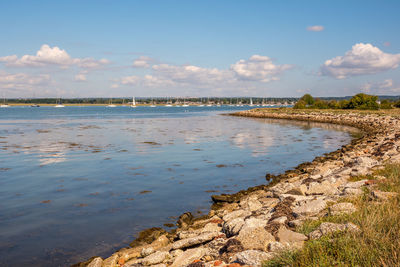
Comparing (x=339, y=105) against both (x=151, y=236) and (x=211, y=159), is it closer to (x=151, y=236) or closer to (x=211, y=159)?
(x=211, y=159)

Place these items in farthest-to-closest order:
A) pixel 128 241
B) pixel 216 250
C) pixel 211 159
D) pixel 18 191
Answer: pixel 211 159, pixel 18 191, pixel 128 241, pixel 216 250

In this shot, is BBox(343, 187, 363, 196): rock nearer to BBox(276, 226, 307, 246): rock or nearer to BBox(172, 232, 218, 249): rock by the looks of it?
BBox(276, 226, 307, 246): rock

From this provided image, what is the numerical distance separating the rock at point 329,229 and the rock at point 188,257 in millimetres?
2141

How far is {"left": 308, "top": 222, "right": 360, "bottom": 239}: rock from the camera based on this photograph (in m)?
5.41

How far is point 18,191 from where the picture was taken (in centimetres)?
1408

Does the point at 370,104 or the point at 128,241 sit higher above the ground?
the point at 370,104

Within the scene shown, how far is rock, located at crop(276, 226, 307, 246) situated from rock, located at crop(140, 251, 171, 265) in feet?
7.99

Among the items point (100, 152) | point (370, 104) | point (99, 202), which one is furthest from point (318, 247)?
point (370, 104)

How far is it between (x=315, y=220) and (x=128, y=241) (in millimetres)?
5257

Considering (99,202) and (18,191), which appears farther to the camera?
(18,191)

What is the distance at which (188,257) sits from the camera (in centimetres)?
624

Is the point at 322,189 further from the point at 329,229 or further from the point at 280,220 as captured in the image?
the point at 329,229

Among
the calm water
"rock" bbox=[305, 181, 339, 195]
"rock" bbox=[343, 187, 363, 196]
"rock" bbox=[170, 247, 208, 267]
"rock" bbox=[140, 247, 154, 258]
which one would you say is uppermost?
"rock" bbox=[343, 187, 363, 196]

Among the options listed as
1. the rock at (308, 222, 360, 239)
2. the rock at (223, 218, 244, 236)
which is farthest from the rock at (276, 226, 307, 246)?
the rock at (223, 218, 244, 236)
